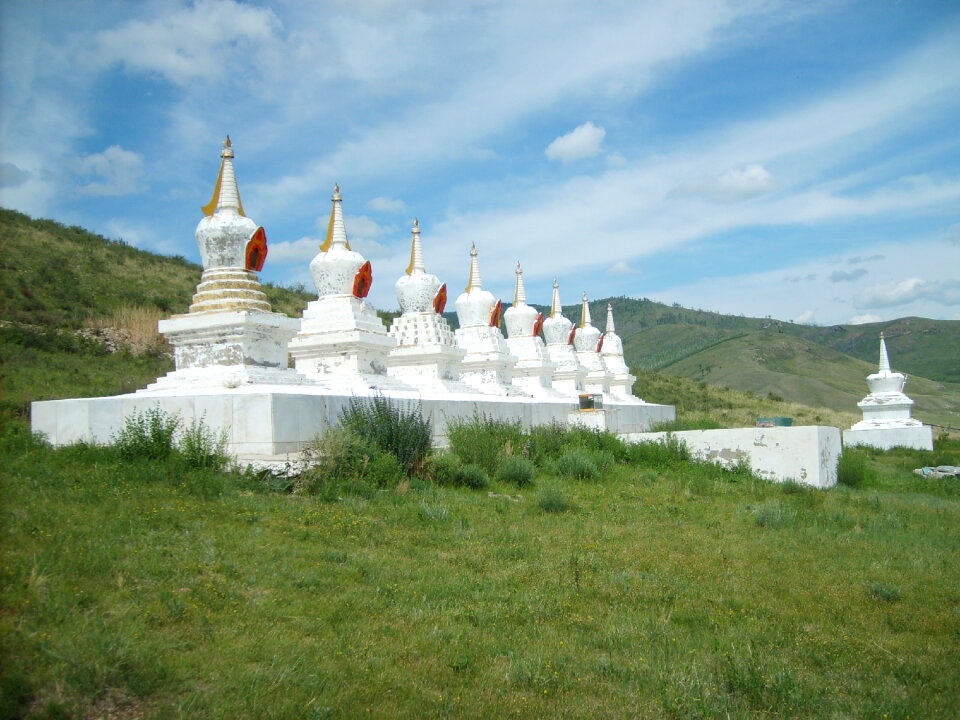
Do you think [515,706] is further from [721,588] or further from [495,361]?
[495,361]

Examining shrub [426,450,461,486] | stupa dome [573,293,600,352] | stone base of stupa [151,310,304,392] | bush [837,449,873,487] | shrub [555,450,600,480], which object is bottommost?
bush [837,449,873,487]

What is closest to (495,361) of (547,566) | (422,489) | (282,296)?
(422,489)

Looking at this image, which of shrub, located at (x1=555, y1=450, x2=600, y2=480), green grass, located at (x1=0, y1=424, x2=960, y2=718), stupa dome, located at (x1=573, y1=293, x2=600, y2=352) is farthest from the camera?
stupa dome, located at (x1=573, y1=293, x2=600, y2=352)

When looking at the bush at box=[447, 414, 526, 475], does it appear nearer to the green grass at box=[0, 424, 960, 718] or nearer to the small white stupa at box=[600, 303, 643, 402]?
the green grass at box=[0, 424, 960, 718]

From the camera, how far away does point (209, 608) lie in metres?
5.66

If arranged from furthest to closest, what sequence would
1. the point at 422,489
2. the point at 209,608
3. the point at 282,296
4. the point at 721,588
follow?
1. the point at 282,296
2. the point at 422,489
3. the point at 721,588
4. the point at 209,608

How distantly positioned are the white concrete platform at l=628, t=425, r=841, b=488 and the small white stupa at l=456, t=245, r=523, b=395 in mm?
7169

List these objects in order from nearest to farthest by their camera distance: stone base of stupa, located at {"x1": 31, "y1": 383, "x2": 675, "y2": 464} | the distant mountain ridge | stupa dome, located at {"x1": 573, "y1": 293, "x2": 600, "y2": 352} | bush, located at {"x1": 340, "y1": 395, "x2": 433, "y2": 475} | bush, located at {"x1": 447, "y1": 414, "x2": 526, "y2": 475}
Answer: stone base of stupa, located at {"x1": 31, "y1": 383, "x2": 675, "y2": 464} → bush, located at {"x1": 340, "y1": 395, "x2": 433, "y2": 475} → bush, located at {"x1": 447, "y1": 414, "x2": 526, "y2": 475} → the distant mountain ridge → stupa dome, located at {"x1": 573, "y1": 293, "x2": 600, "y2": 352}

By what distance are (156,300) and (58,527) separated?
2748cm

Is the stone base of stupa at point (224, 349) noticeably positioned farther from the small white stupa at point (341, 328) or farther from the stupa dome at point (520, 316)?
the stupa dome at point (520, 316)

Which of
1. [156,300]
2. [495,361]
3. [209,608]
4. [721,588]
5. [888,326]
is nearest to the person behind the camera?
[209,608]

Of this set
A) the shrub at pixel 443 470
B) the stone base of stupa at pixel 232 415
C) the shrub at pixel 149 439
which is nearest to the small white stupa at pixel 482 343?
the shrub at pixel 443 470

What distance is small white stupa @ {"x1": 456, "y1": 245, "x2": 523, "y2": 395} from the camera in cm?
2289

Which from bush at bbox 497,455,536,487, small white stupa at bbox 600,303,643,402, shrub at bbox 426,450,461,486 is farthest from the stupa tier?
small white stupa at bbox 600,303,643,402
